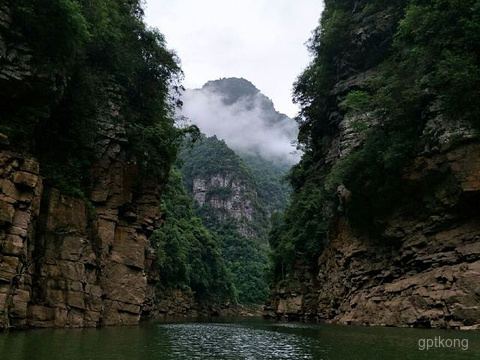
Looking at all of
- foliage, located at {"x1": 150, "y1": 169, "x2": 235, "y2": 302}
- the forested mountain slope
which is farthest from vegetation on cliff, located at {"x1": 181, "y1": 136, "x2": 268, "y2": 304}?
the forested mountain slope

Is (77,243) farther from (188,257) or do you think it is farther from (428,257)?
(188,257)

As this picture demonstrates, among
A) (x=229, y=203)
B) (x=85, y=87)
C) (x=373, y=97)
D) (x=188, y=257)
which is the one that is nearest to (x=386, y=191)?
(x=373, y=97)

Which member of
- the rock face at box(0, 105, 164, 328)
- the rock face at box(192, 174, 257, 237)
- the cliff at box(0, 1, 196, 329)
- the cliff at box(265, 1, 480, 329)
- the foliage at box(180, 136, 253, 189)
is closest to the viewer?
the rock face at box(0, 105, 164, 328)

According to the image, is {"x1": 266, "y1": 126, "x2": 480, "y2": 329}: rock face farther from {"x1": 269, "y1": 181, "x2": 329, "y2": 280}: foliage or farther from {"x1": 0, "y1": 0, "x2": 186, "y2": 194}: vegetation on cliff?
{"x1": 0, "y1": 0, "x2": 186, "y2": 194}: vegetation on cliff

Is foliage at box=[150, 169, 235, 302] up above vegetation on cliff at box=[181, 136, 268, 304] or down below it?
below

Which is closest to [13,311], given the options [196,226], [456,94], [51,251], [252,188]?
[51,251]

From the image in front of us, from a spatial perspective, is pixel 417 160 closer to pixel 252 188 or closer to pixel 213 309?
pixel 213 309

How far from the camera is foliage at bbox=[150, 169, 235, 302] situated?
235 feet

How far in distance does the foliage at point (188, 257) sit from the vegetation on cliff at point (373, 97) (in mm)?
22830

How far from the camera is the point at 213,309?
86812 millimetres

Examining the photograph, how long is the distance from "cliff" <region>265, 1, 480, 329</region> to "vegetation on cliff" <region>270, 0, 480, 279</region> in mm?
106

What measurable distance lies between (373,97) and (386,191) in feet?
24.0

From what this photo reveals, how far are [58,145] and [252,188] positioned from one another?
5754 inches

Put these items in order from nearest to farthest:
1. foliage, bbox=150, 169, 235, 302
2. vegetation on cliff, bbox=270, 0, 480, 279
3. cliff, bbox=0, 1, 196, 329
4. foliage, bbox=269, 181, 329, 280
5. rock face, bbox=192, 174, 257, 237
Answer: cliff, bbox=0, 1, 196, 329 → vegetation on cliff, bbox=270, 0, 480, 279 → foliage, bbox=269, 181, 329, 280 → foliage, bbox=150, 169, 235, 302 → rock face, bbox=192, 174, 257, 237
